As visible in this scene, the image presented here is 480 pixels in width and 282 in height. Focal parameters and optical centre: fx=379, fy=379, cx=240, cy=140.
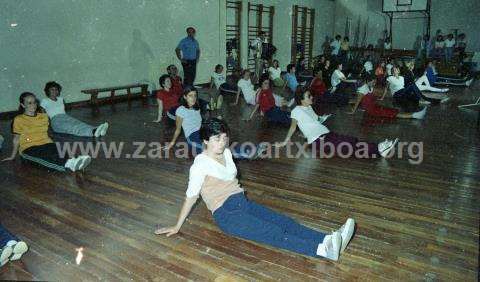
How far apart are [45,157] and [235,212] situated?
7.55ft

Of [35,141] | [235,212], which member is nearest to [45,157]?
[35,141]

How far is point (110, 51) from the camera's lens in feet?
23.9

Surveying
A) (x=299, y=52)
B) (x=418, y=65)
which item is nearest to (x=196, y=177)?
(x=299, y=52)

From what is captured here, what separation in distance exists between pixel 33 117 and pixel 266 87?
3161 mm

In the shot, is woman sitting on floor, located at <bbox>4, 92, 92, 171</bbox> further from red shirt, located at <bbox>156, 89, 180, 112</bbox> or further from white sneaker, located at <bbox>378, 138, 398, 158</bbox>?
white sneaker, located at <bbox>378, 138, 398, 158</bbox>

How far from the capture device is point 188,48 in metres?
7.86

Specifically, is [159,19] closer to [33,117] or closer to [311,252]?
[33,117]

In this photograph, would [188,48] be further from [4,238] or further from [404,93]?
[4,238]

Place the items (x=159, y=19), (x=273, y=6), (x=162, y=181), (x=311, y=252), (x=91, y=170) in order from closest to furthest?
1. (x=311, y=252)
2. (x=162, y=181)
3. (x=91, y=170)
4. (x=159, y=19)
5. (x=273, y=6)

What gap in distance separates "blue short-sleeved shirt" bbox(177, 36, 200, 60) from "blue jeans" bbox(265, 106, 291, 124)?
9.65 feet

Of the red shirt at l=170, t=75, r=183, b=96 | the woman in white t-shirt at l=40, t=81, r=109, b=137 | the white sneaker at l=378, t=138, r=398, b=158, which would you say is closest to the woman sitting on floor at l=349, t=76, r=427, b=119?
the white sneaker at l=378, t=138, r=398, b=158

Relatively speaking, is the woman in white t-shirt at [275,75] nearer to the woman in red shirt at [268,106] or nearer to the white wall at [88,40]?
the white wall at [88,40]

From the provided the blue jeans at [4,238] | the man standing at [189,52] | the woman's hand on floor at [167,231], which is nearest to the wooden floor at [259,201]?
the woman's hand on floor at [167,231]

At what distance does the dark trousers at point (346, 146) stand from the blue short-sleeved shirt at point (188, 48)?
4.51 meters
